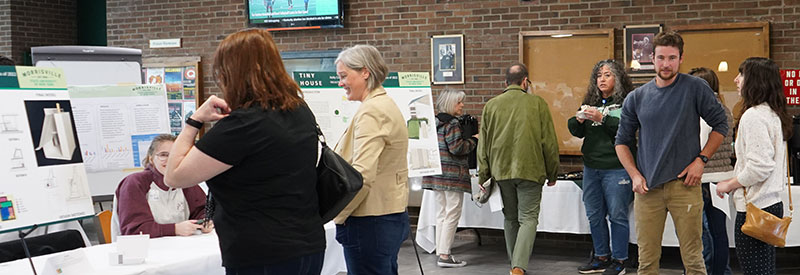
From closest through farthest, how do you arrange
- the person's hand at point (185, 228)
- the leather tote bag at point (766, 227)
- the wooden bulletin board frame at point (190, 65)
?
the person's hand at point (185, 228) → the leather tote bag at point (766, 227) → the wooden bulletin board frame at point (190, 65)

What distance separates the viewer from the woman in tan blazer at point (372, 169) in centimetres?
336

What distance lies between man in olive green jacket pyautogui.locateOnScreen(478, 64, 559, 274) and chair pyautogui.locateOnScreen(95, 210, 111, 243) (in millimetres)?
2608

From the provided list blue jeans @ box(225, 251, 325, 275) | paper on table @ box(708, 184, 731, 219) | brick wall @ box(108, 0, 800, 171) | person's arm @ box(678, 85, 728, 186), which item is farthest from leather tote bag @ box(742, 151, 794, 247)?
brick wall @ box(108, 0, 800, 171)

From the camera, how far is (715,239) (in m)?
5.25

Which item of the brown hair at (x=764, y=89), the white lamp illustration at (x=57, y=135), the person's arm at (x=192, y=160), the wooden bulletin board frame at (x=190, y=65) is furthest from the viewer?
the wooden bulletin board frame at (x=190, y=65)

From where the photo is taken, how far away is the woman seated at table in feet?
12.3

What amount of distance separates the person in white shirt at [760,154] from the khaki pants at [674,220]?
34 centimetres

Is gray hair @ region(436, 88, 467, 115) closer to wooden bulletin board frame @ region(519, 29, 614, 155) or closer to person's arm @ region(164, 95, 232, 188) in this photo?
wooden bulletin board frame @ region(519, 29, 614, 155)

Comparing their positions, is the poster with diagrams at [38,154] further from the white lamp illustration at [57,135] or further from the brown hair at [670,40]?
the brown hair at [670,40]

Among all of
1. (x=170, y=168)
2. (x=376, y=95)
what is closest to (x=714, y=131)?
(x=376, y=95)

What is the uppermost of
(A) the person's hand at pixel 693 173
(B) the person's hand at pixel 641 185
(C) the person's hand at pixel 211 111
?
(C) the person's hand at pixel 211 111

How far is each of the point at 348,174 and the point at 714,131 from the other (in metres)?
1.98

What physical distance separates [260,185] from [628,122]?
88.8 inches

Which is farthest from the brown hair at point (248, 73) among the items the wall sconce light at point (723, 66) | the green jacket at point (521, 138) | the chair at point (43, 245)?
the wall sconce light at point (723, 66)
